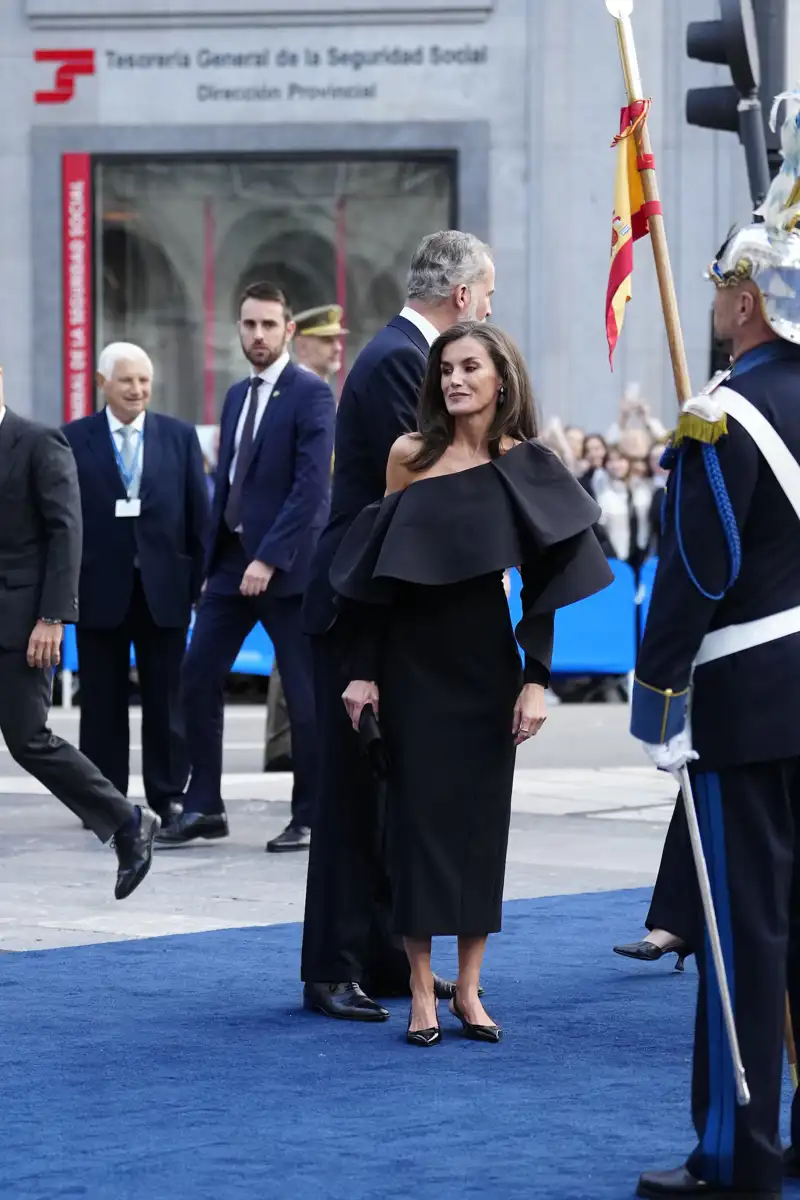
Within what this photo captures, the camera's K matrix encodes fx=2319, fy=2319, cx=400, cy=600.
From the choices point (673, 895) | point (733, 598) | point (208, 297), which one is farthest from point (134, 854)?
point (208, 297)

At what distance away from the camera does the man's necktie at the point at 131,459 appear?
978 centimetres

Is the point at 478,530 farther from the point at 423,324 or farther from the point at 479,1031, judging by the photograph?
the point at 479,1031

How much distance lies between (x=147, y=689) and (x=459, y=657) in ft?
13.9

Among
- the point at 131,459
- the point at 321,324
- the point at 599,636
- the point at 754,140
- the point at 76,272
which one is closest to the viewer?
the point at 754,140

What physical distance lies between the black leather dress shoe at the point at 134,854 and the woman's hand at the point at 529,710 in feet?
7.18

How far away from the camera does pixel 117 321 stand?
22.8 metres

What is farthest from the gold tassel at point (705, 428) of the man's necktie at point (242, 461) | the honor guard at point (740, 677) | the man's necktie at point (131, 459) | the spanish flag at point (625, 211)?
the man's necktie at point (131, 459)

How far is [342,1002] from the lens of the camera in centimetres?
598

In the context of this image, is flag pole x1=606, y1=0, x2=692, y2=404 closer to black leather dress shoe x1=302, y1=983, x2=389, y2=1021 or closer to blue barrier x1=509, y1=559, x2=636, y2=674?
black leather dress shoe x1=302, y1=983, x2=389, y2=1021

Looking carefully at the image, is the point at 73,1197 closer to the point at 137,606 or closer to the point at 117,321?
the point at 137,606

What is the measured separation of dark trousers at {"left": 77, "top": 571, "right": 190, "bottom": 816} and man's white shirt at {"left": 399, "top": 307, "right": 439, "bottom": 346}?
371 centimetres

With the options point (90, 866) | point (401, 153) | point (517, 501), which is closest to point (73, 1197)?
point (517, 501)

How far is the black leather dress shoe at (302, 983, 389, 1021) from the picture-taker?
595cm

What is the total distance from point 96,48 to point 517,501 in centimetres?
1781
